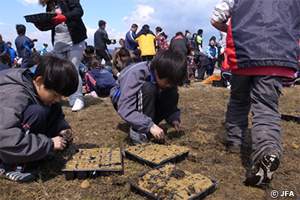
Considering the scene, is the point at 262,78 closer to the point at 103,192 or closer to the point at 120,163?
the point at 120,163

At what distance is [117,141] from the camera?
117 inches

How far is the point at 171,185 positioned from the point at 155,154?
0.58m

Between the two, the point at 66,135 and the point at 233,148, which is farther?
the point at 233,148

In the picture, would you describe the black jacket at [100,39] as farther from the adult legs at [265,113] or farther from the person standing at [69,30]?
the adult legs at [265,113]

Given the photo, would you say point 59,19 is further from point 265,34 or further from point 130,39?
point 130,39

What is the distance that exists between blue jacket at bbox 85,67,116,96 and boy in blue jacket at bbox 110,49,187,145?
130 inches

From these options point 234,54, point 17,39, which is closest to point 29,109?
point 234,54

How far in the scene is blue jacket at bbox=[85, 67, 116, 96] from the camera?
614cm

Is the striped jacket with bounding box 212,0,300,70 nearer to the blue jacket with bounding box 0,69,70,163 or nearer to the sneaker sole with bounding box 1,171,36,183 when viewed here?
the blue jacket with bounding box 0,69,70,163

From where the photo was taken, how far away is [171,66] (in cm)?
249

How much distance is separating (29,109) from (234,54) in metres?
1.92

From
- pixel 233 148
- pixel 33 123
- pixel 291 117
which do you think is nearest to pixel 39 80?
pixel 33 123

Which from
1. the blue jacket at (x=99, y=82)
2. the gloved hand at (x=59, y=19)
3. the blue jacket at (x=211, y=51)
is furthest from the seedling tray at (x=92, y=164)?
the blue jacket at (x=211, y=51)

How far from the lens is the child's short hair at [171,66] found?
2.50m
